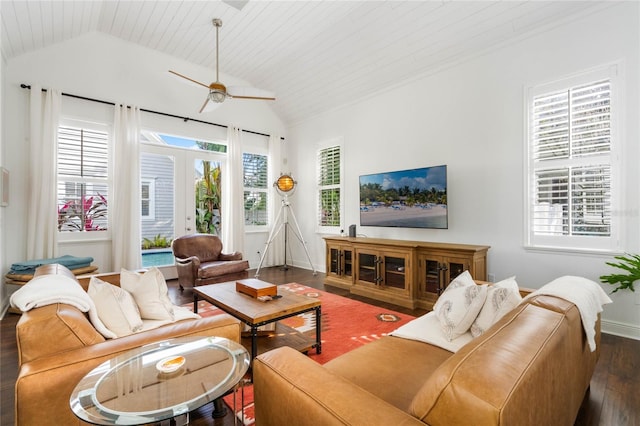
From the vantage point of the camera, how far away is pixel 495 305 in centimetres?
171

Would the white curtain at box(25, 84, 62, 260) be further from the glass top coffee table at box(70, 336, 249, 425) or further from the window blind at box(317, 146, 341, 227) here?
the window blind at box(317, 146, 341, 227)

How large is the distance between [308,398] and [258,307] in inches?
59.1

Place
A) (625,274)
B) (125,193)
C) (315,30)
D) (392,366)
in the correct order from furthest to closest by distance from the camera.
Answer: (125,193) < (315,30) < (625,274) < (392,366)

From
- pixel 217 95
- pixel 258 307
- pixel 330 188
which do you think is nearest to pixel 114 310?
pixel 258 307

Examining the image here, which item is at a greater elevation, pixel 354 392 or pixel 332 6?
pixel 332 6

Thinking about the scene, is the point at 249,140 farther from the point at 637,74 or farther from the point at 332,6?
the point at 637,74

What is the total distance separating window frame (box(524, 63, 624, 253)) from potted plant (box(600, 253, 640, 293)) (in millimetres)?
139

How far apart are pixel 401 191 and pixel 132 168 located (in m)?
4.18

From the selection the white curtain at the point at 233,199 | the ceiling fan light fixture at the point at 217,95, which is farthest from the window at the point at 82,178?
the ceiling fan light fixture at the point at 217,95

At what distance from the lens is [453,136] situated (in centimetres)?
410

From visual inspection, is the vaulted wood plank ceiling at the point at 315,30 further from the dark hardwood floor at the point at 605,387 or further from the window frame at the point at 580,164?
the dark hardwood floor at the point at 605,387

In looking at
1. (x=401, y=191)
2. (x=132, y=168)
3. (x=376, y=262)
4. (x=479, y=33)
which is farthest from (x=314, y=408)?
(x=132, y=168)

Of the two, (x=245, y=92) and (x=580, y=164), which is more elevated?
→ (x=245, y=92)

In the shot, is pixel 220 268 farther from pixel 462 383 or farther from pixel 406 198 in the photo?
pixel 462 383
